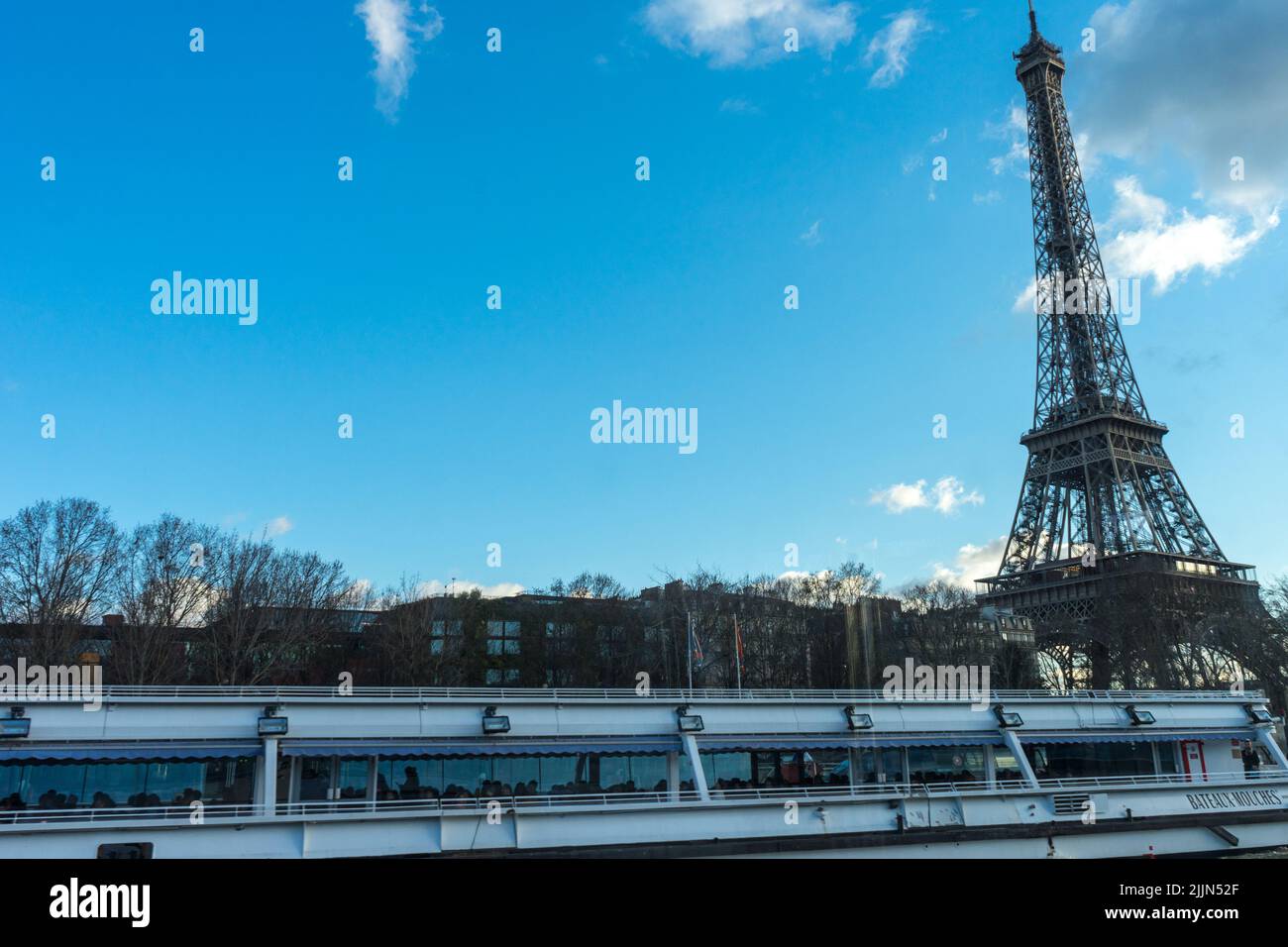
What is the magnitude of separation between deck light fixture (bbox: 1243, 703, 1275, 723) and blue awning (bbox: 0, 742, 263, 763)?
38446mm

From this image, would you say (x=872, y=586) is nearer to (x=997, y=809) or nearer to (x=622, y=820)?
(x=997, y=809)

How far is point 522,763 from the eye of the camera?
30922 mm

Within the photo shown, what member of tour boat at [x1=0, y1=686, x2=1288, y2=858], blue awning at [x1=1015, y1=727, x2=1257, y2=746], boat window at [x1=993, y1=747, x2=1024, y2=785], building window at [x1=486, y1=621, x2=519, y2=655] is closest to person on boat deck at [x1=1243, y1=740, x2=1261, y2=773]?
blue awning at [x1=1015, y1=727, x2=1257, y2=746]

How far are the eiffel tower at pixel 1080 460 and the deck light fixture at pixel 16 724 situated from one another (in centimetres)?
7308

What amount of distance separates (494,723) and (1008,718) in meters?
18.7

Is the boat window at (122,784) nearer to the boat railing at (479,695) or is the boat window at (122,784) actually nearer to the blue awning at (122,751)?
the blue awning at (122,751)

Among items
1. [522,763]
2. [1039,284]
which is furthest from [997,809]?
[1039,284]

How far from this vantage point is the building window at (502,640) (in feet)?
254

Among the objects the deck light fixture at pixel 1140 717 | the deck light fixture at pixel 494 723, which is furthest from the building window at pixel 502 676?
the deck light fixture at pixel 1140 717

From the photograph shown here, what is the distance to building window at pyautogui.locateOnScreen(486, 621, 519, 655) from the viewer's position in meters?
77.3

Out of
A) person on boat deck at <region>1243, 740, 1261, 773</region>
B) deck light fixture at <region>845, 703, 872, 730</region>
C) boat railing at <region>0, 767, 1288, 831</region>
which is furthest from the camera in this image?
person on boat deck at <region>1243, 740, 1261, 773</region>

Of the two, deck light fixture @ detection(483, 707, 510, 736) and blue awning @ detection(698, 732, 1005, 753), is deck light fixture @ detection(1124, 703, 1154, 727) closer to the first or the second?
blue awning @ detection(698, 732, 1005, 753)
